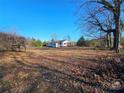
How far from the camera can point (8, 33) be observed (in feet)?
61.6

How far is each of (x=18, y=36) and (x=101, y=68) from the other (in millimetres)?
13126

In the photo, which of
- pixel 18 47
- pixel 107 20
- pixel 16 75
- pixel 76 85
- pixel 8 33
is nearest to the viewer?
pixel 76 85

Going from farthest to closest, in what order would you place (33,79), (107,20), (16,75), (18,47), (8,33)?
(107,20) < (18,47) < (8,33) < (16,75) < (33,79)

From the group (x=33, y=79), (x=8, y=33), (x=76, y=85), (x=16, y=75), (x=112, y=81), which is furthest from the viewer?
(x=8, y=33)

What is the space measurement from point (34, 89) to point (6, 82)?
152 cm

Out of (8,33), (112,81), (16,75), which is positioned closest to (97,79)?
(112,81)

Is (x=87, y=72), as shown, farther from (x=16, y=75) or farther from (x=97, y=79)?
(x=16, y=75)

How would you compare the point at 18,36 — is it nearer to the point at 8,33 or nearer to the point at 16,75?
the point at 8,33

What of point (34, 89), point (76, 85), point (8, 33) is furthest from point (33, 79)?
point (8, 33)

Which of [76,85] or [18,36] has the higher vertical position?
[18,36]

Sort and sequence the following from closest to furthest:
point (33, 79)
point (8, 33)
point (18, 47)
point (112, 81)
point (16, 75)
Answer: point (112, 81), point (33, 79), point (16, 75), point (8, 33), point (18, 47)

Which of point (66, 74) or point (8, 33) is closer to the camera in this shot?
point (66, 74)

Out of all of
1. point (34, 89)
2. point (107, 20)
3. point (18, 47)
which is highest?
point (107, 20)

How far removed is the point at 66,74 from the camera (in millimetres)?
7762
